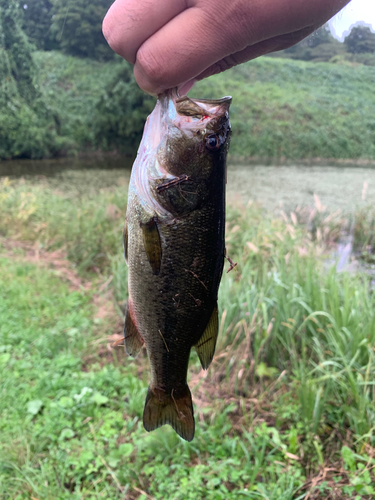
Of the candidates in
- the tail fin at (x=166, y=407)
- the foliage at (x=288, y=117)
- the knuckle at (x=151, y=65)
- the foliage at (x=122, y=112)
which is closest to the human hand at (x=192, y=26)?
the knuckle at (x=151, y=65)

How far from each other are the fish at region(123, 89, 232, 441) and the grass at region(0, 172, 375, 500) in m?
1.50

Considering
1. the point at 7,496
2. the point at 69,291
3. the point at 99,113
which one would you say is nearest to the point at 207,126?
the point at 7,496

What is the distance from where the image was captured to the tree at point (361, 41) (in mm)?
3189

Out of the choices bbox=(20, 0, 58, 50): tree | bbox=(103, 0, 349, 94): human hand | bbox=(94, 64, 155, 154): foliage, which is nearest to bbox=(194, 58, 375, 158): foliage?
bbox=(94, 64, 155, 154): foliage

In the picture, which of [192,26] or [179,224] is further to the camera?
[179,224]

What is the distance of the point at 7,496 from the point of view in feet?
7.38

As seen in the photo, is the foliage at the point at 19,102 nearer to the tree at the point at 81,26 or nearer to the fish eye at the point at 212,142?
the tree at the point at 81,26

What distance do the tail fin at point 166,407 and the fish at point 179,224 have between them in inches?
1.7

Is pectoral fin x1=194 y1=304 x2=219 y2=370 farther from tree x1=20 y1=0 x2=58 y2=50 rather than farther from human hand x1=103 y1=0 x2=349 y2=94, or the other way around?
tree x1=20 y1=0 x2=58 y2=50

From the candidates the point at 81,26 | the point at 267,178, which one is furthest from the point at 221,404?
the point at 267,178

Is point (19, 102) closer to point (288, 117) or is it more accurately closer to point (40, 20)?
point (40, 20)

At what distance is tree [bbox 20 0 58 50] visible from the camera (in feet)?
30.8

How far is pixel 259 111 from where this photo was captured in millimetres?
19469

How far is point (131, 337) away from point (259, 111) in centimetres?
2058
